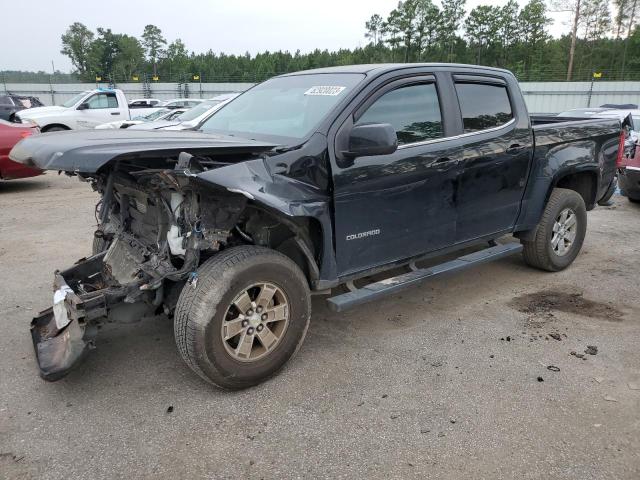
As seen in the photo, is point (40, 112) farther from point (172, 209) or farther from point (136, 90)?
point (136, 90)

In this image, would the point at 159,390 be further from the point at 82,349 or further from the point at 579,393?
the point at 579,393

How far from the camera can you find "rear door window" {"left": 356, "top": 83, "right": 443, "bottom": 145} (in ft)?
12.1

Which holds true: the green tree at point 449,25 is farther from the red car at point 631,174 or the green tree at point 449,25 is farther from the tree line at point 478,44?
the red car at point 631,174

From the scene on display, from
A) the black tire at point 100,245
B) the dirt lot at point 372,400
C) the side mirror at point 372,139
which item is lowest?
the dirt lot at point 372,400

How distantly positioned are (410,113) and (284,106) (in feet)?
3.15

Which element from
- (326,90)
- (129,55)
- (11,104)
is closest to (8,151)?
(326,90)

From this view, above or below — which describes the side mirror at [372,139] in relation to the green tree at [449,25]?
below

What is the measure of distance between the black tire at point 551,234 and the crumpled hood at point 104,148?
3.12 m

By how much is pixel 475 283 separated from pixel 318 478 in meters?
3.19

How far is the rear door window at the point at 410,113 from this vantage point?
3674mm

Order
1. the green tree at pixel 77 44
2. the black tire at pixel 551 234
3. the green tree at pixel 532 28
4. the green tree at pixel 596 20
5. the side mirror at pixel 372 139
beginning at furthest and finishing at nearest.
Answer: the green tree at pixel 77 44 → the green tree at pixel 532 28 → the green tree at pixel 596 20 → the black tire at pixel 551 234 → the side mirror at pixel 372 139

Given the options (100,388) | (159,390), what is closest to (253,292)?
(159,390)

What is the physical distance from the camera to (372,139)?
10.4 ft

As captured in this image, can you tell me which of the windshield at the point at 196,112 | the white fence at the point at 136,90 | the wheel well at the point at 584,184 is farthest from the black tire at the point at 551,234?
the white fence at the point at 136,90
